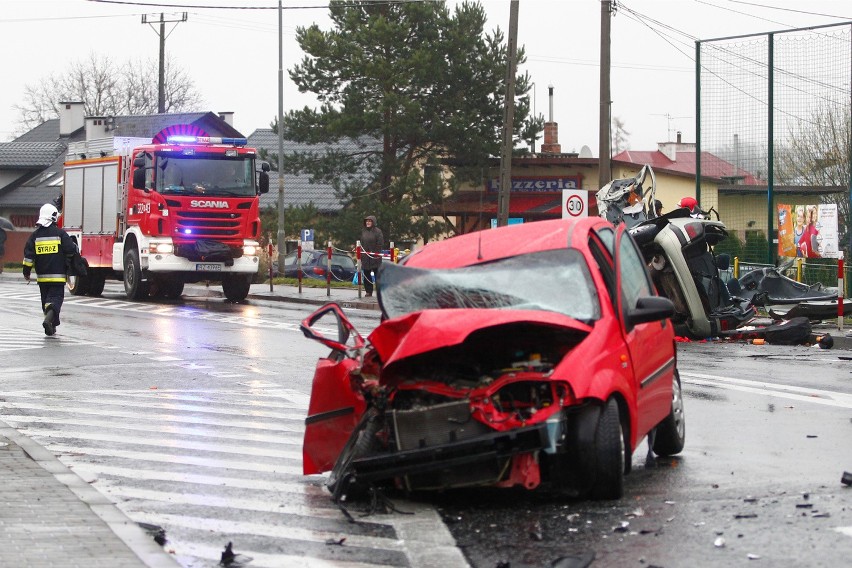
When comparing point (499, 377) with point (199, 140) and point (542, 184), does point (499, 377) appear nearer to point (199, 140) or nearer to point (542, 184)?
point (199, 140)

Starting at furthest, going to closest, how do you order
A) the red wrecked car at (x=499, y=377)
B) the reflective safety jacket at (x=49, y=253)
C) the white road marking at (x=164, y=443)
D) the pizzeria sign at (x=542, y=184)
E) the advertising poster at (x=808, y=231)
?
1. the pizzeria sign at (x=542, y=184)
2. the advertising poster at (x=808, y=231)
3. the reflective safety jacket at (x=49, y=253)
4. the white road marking at (x=164, y=443)
5. the red wrecked car at (x=499, y=377)

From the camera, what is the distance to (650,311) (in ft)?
25.0

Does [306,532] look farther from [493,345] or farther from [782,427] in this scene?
[782,427]

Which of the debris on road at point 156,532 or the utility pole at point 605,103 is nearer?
the debris on road at point 156,532

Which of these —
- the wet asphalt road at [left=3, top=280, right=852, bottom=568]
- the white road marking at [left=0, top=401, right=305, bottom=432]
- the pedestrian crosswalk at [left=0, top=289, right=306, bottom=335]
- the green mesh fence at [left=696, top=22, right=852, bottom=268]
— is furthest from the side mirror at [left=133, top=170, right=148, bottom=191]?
the white road marking at [left=0, top=401, right=305, bottom=432]

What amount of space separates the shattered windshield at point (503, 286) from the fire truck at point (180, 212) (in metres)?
19.6

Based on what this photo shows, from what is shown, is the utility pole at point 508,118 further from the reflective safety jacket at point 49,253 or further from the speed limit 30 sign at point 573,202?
the reflective safety jacket at point 49,253

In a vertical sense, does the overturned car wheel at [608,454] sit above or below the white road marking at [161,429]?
above

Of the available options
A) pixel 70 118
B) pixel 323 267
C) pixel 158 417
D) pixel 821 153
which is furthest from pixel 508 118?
pixel 70 118

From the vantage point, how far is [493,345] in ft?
23.9

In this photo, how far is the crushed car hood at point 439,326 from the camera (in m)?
6.95

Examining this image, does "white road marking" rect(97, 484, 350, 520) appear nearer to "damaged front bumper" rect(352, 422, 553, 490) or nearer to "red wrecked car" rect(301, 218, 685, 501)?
"red wrecked car" rect(301, 218, 685, 501)

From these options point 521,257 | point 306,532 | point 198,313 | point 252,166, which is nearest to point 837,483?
point 521,257

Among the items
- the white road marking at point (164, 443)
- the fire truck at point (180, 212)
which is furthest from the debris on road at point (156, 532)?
the fire truck at point (180, 212)
